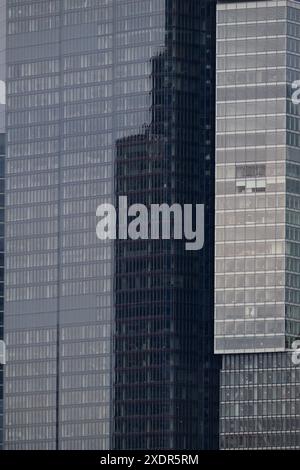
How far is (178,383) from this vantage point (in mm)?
192500

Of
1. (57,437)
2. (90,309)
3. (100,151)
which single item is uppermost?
(100,151)

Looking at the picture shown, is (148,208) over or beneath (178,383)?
over

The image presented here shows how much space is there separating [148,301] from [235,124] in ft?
66.4

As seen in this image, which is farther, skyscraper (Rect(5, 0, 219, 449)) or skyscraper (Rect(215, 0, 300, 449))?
skyscraper (Rect(215, 0, 300, 449))

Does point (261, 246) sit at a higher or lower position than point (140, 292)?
higher

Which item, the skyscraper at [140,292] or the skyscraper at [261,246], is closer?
the skyscraper at [140,292]

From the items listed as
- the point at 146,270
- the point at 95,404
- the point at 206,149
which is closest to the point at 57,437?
the point at 95,404

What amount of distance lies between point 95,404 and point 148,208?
1944cm

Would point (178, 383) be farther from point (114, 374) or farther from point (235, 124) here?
point (235, 124)

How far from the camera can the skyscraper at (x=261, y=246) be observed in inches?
7594

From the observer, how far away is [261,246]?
196750mm

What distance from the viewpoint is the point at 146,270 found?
634 ft

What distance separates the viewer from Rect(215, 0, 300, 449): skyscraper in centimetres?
19288

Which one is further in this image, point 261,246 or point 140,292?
point 261,246
